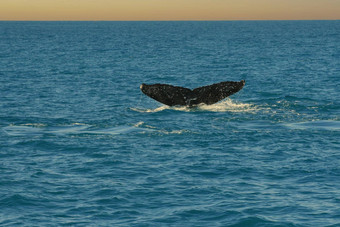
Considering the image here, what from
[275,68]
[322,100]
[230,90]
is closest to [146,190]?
[230,90]

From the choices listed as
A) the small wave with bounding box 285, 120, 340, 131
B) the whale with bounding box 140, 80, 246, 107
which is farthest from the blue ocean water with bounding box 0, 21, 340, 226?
the whale with bounding box 140, 80, 246, 107

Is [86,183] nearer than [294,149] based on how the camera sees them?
Yes

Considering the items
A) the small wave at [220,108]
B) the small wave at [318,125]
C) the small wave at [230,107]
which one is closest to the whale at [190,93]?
the small wave at [220,108]

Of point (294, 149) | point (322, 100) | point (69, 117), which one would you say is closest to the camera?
point (294, 149)

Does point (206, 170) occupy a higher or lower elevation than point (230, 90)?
lower

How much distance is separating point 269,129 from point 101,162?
318 inches

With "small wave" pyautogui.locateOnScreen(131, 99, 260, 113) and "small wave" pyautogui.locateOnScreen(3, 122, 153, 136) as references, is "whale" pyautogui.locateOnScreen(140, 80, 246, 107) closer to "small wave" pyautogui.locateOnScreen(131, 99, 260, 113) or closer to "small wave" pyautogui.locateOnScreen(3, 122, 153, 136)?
"small wave" pyautogui.locateOnScreen(131, 99, 260, 113)

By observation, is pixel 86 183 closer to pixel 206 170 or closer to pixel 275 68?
pixel 206 170

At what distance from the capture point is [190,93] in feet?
93.3

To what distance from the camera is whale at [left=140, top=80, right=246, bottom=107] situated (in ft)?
87.4

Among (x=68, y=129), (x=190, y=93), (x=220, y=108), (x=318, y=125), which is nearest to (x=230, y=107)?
(x=220, y=108)

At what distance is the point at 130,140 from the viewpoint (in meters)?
23.9

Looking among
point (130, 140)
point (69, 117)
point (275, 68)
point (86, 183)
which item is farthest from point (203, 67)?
point (86, 183)

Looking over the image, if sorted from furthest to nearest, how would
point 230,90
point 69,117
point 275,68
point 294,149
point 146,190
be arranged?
point 275,68, point 69,117, point 230,90, point 294,149, point 146,190
